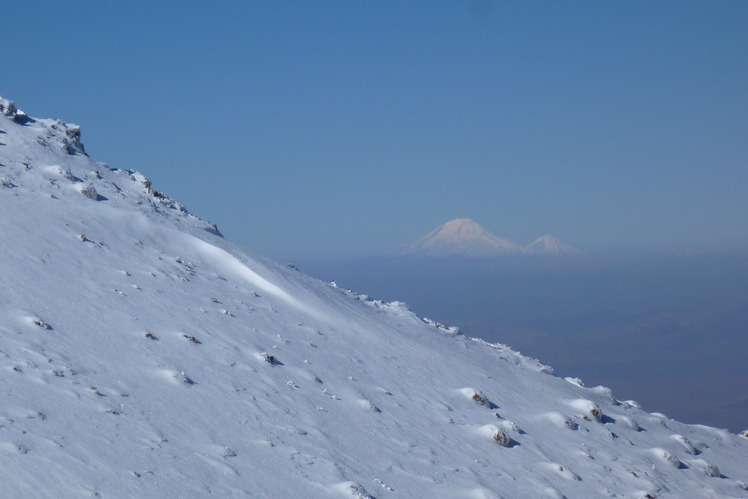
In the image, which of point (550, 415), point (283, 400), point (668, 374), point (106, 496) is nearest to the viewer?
point (106, 496)

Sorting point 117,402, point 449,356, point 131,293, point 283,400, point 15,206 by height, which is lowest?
point 117,402

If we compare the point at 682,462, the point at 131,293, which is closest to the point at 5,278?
the point at 131,293

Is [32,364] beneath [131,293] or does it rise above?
beneath

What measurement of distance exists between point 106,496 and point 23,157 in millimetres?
14685

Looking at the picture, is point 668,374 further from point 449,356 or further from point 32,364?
point 32,364

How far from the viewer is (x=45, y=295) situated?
1198 cm

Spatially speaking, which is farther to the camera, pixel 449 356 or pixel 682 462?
pixel 449 356

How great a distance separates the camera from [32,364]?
30.6ft

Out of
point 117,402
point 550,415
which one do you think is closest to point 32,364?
point 117,402

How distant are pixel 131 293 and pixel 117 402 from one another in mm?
4742

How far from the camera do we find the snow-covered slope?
8.35m

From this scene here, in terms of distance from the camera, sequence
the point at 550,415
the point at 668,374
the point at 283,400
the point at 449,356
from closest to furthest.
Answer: the point at 283,400
the point at 550,415
the point at 449,356
the point at 668,374

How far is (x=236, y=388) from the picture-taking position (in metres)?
11.1

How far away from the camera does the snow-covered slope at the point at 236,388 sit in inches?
329
